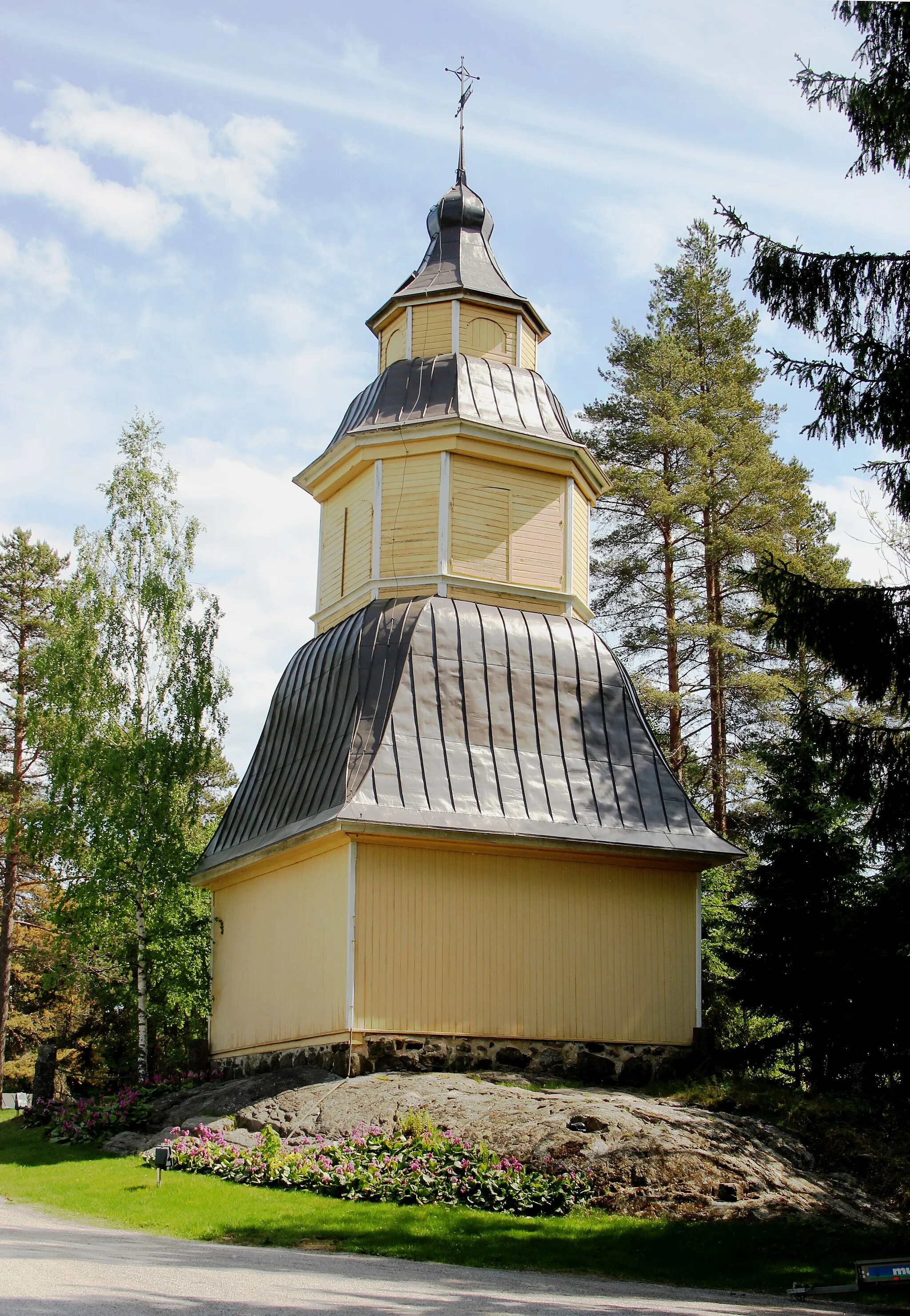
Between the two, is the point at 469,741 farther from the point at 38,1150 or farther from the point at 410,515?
the point at 38,1150

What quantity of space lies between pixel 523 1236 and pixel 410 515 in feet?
35.7

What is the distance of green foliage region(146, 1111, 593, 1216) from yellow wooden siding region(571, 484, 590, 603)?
9.27 m

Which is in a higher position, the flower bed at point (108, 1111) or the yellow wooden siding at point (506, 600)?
the yellow wooden siding at point (506, 600)

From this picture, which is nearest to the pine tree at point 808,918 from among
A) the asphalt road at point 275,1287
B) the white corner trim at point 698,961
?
the white corner trim at point 698,961

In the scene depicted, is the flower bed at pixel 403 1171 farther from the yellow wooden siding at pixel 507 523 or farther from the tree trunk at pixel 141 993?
the yellow wooden siding at pixel 507 523

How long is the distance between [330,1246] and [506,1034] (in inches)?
240

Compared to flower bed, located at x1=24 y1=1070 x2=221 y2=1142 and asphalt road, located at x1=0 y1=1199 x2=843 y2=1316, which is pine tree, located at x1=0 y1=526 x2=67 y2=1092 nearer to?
flower bed, located at x1=24 y1=1070 x2=221 y2=1142

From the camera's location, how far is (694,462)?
1061 inches

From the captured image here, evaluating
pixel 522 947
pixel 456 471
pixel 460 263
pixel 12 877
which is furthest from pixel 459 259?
pixel 12 877

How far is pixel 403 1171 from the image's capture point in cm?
1125

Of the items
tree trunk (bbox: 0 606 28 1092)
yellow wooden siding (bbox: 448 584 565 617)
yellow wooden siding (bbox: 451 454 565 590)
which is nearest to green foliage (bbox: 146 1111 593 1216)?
yellow wooden siding (bbox: 448 584 565 617)

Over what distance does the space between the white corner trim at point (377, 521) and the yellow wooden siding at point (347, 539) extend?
0.14 meters

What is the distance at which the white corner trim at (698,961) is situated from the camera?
16.6m

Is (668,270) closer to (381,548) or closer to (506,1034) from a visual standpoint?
(381,548)
